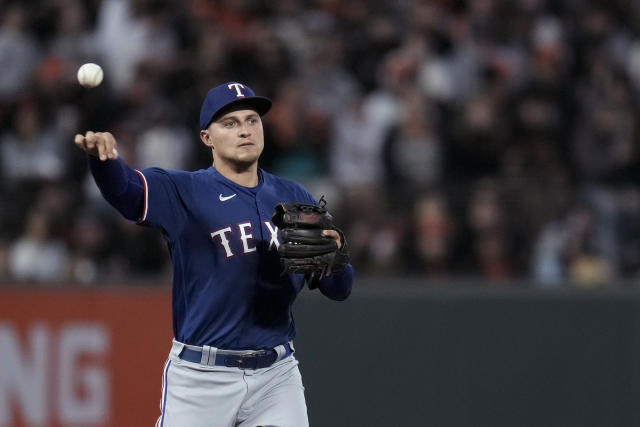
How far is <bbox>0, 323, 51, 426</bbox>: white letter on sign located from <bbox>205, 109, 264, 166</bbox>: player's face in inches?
127

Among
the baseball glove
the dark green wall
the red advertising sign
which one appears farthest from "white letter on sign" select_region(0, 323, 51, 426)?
the baseball glove

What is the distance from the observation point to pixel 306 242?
15.5 feet

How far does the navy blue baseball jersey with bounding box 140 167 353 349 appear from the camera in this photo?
477 cm

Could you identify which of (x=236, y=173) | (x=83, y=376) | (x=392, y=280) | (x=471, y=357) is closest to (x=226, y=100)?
(x=236, y=173)

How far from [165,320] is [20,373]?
1044mm

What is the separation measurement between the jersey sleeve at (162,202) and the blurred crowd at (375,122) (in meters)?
3.05

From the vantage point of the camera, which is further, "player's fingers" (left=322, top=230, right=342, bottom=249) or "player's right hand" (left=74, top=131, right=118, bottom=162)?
"player's fingers" (left=322, top=230, right=342, bottom=249)

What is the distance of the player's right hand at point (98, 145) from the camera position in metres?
4.31

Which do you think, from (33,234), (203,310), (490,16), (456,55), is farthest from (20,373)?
(490,16)

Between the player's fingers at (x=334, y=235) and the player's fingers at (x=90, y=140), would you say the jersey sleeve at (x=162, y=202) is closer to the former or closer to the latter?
the player's fingers at (x=90, y=140)

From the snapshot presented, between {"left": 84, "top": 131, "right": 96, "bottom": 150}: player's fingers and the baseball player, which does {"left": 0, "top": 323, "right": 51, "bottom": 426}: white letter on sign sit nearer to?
the baseball player

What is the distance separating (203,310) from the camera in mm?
4770

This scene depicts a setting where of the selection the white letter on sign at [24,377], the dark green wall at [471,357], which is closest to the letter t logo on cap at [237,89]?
the dark green wall at [471,357]

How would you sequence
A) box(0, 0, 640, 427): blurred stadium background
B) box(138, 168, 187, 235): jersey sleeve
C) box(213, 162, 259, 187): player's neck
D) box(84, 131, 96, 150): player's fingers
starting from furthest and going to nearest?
box(0, 0, 640, 427): blurred stadium background
box(213, 162, 259, 187): player's neck
box(138, 168, 187, 235): jersey sleeve
box(84, 131, 96, 150): player's fingers
